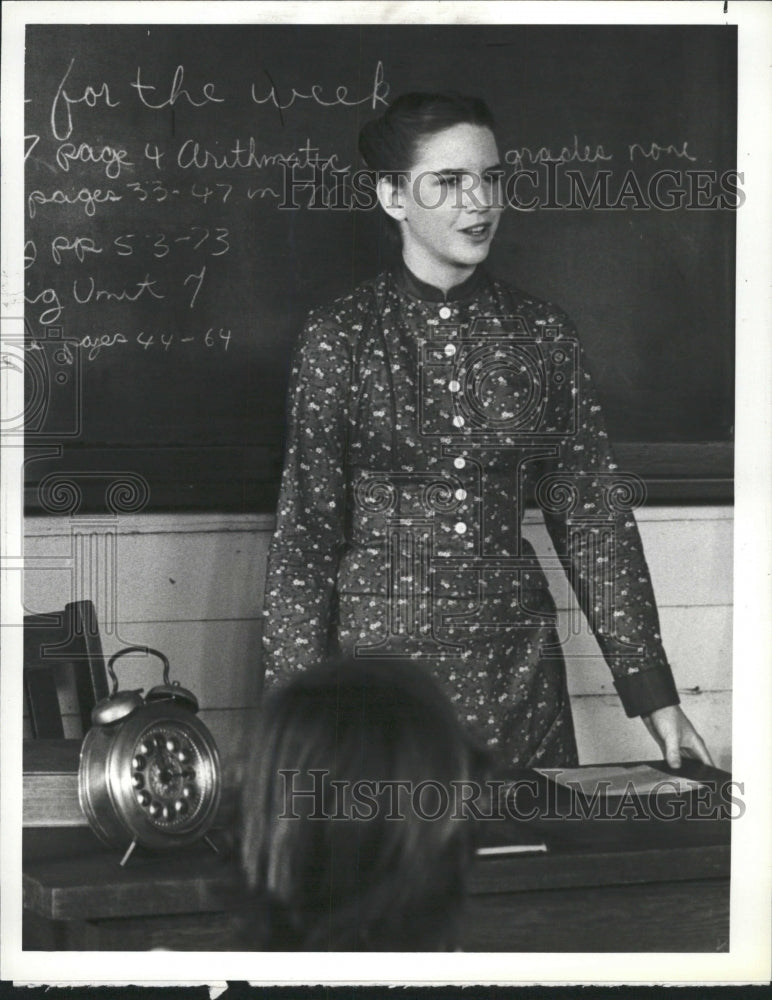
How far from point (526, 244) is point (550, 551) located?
0.63m

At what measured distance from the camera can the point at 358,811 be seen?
2771 millimetres

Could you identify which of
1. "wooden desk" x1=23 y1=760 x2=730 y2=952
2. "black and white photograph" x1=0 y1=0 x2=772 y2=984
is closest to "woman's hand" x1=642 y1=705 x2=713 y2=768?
"black and white photograph" x1=0 y1=0 x2=772 y2=984

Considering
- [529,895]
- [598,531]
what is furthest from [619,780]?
[598,531]

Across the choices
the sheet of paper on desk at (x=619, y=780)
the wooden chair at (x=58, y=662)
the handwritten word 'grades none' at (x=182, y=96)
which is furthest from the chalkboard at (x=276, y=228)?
the sheet of paper on desk at (x=619, y=780)

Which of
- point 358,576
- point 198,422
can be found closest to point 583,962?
point 358,576

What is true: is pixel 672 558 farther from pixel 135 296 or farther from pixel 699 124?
pixel 135 296

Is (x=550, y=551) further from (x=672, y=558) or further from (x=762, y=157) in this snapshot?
(x=762, y=157)

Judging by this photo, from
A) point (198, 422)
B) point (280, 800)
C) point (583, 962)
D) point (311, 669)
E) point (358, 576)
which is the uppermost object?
point (198, 422)

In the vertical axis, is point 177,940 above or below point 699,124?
below

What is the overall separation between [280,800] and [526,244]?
49.0 inches

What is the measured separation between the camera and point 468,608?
2.77 metres

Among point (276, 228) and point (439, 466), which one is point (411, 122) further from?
point (439, 466)

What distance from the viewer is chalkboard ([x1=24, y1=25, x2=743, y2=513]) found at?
109 inches

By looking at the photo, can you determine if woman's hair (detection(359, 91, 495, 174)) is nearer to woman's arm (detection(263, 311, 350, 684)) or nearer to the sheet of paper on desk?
woman's arm (detection(263, 311, 350, 684))
